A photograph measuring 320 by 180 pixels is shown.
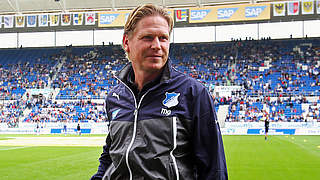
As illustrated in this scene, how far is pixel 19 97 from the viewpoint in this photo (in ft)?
141

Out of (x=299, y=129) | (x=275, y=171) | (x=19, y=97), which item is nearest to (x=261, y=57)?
Result: (x=299, y=129)

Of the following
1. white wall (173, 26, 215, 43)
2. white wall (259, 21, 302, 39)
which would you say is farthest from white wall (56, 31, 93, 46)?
white wall (259, 21, 302, 39)

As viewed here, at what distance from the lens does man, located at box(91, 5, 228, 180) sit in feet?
7.36

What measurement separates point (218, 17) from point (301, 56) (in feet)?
45.8

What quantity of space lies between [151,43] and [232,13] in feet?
114

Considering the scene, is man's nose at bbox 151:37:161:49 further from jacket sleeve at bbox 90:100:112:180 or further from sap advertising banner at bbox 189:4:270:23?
sap advertising banner at bbox 189:4:270:23

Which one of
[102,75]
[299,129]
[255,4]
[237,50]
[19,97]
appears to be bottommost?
[299,129]

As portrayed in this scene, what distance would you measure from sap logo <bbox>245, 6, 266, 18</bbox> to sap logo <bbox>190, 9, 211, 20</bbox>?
3933mm

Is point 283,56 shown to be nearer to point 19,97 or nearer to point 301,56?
point 301,56

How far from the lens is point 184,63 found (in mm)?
46156

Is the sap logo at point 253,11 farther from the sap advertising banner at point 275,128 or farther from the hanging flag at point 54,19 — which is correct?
the hanging flag at point 54,19

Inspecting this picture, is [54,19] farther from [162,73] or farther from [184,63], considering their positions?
[162,73]

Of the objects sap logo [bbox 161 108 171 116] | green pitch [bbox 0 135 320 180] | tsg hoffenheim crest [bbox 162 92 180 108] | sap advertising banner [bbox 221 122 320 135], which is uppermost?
tsg hoffenheim crest [bbox 162 92 180 108]

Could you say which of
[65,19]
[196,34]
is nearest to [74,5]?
[65,19]
